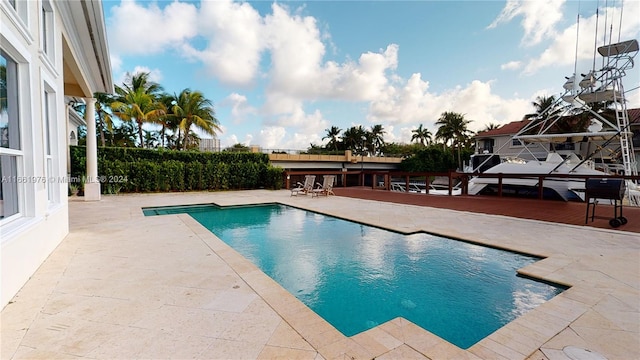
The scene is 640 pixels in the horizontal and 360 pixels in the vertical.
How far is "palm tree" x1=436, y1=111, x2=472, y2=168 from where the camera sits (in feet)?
122

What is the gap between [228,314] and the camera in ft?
7.98

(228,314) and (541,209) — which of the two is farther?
(541,209)

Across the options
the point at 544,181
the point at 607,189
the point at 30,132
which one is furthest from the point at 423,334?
the point at 544,181

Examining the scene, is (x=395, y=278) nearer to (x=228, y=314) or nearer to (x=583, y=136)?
(x=228, y=314)

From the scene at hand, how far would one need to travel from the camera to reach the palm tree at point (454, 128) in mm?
37156

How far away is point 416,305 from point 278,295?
4.63 ft

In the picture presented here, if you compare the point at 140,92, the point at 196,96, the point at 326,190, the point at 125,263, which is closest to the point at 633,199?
the point at 326,190

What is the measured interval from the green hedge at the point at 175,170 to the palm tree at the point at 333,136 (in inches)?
1179

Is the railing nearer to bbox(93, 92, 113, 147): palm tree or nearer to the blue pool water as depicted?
the blue pool water

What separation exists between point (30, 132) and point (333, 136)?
43189 mm

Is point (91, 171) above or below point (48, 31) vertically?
below

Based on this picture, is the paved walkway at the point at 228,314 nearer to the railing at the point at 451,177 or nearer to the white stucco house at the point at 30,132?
the white stucco house at the point at 30,132

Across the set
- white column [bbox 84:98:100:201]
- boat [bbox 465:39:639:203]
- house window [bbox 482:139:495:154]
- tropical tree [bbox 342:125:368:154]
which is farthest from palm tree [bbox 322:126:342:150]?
white column [bbox 84:98:100:201]

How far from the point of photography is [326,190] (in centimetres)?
1219
